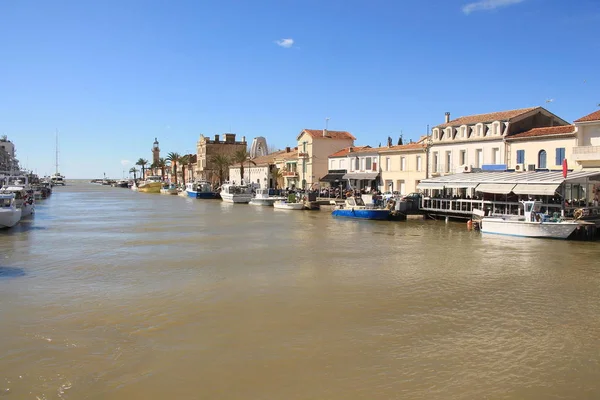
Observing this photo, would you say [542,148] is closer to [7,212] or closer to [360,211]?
[360,211]

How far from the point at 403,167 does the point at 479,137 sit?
1084cm

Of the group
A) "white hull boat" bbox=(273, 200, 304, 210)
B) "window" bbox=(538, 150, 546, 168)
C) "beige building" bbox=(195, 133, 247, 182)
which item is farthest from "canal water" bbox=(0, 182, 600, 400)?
"beige building" bbox=(195, 133, 247, 182)

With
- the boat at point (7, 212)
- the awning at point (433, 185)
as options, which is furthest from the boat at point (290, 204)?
the boat at point (7, 212)

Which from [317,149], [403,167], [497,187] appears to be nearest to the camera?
[497,187]

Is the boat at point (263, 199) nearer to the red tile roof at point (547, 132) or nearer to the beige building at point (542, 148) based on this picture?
the beige building at point (542, 148)

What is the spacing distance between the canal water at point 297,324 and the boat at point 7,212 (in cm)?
914

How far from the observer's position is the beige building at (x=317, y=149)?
7038 cm

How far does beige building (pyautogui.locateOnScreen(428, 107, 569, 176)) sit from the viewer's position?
42906 millimetres

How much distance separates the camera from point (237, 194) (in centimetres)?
7106

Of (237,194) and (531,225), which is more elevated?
(237,194)

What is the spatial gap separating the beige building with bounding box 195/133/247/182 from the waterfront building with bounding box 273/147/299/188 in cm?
2987

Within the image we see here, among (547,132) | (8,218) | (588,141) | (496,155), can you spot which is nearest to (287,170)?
(496,155)

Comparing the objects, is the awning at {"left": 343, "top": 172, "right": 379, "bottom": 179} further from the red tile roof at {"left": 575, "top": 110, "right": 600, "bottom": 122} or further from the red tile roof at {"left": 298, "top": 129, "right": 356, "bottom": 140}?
the red tile roof at {"left": 575, "top": 110, "right": 600, "bottom": 122}

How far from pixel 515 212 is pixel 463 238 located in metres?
8.11
